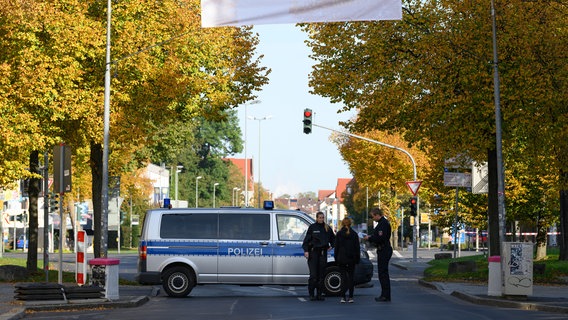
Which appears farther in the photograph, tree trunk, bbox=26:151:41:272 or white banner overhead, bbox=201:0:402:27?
tree trunk, bbox=26:151:41:272

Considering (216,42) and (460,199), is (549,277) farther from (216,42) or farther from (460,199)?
(460,199)

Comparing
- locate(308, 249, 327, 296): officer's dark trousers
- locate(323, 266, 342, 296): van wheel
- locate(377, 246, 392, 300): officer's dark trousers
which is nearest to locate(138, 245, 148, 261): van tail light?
locate(308, 249, 327, 296): officer's dark trousers

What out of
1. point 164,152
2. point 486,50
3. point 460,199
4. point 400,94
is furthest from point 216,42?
point 460,199

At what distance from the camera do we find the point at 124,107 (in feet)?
108

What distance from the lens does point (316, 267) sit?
24.3m

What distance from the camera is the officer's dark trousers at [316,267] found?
79.4 ft

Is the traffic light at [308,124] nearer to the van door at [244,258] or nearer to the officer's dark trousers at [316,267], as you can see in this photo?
the van door at [244,258]

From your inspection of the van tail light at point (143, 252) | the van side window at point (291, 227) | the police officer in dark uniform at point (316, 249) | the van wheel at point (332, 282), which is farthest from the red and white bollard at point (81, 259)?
the van wheel at point (332, 282)

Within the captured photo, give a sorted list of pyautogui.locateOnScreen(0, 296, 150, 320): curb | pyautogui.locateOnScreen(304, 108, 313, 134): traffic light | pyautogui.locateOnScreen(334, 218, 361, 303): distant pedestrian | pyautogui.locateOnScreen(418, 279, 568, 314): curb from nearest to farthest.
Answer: pyautogui.locateOnScreen(418, 279, 568, 314): curb < pyautogui.locateOnScreen(0, 296, 150, 320): curb < pyautogui.locateOnScreen(334, 218, 361, 303): distant pedestrian < pyautogui.locateOnScreen(304, 108, 313, 134): traffic light

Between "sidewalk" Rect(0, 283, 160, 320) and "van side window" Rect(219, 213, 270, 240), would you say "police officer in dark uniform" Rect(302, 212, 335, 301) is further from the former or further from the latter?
"sidewalk" Rect(0, 283, 160, 320)

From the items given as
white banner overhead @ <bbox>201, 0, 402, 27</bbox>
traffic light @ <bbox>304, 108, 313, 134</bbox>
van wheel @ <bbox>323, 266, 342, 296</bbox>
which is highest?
traffic light @ <bbox>304, 108, 313, 134</bbox>

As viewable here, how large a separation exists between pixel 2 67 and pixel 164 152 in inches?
732

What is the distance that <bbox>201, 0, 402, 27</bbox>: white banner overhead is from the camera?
17.9 metres

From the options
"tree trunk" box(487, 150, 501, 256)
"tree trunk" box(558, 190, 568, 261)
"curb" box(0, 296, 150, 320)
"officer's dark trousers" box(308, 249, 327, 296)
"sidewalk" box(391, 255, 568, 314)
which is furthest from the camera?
"tree trunk" box(558, 190, 568, 261)
